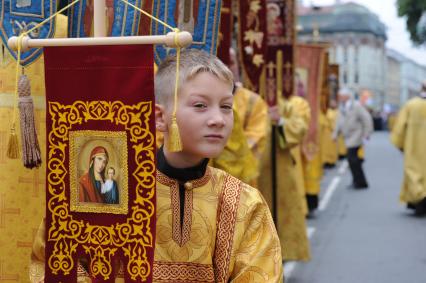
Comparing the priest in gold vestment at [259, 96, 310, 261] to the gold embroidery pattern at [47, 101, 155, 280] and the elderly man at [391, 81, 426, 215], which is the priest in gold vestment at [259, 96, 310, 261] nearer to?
the elderly man at [391, 81, 426, 215]

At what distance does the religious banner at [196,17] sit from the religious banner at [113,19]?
0.80 feet

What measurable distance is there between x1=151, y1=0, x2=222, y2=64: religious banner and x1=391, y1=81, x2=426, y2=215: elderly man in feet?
24.0

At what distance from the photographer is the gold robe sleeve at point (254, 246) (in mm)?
2719

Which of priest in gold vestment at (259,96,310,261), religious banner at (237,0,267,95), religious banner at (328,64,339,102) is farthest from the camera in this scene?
religious banner at (328,64,339,102)

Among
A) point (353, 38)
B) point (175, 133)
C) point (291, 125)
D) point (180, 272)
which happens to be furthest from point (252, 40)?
point (353, 38)

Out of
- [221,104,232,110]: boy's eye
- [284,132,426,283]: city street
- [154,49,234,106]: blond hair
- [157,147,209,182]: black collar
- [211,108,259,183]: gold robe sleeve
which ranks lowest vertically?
[284,132,426,283]: city street

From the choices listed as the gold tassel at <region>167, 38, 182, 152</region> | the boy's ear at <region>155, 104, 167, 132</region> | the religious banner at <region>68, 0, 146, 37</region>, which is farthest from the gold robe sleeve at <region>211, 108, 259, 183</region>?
the gold tassel at <region>167, 38, 182, 152</region>

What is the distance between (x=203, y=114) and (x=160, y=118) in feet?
0.56

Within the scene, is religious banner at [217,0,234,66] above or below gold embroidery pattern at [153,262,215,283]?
above

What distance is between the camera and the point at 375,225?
10.2 metres

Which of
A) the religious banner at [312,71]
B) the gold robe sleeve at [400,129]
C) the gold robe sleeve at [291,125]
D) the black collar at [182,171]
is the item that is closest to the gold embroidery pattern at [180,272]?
the black collar at [182,171]

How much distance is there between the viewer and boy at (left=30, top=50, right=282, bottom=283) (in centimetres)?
264

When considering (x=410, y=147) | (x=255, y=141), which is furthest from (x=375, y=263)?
(x=410, y=147)

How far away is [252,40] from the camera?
21.5 ft
